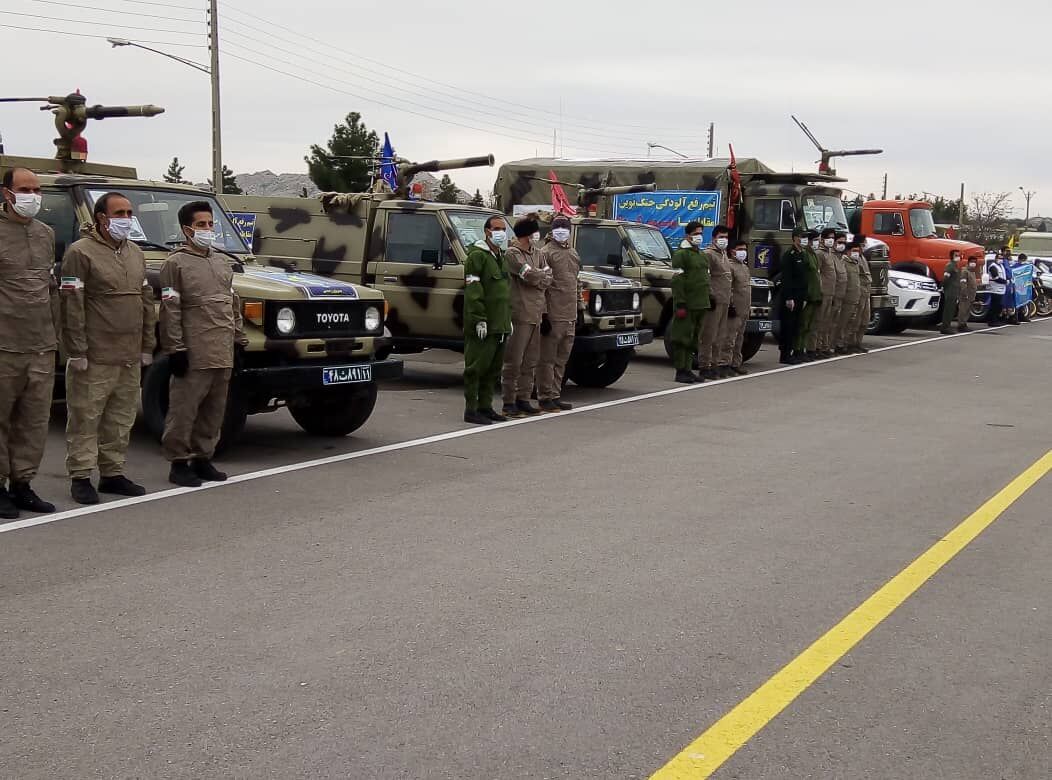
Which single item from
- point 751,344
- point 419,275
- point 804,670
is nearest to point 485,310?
point 419,275

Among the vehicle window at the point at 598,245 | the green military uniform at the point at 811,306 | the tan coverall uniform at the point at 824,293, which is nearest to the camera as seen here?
the vehicle window at the point at 598,245

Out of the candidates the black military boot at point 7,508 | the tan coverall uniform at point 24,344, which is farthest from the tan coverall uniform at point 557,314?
the black military boot at point 7,508

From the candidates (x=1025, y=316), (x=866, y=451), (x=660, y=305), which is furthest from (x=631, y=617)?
(x=1025, y=316)

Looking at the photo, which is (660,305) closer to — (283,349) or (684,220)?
(684,220)

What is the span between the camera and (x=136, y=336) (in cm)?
758

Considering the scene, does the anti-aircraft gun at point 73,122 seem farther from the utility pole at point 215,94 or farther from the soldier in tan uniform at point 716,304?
the utility pole at point 215,94

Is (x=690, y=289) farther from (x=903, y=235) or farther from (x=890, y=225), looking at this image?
(x=903, y=235)

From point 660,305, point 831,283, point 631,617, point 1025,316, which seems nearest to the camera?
point 631,617

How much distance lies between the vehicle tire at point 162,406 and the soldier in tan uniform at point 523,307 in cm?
311

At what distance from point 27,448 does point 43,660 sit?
267cm

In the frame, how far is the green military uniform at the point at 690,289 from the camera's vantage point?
1429 cm

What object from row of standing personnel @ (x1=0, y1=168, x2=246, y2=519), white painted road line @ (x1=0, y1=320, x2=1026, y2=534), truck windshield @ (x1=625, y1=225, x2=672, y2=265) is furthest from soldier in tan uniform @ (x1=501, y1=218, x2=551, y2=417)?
truck windshield @ (x1=625, y1=225, x2=672, y2=265)

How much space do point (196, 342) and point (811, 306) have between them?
462 inches

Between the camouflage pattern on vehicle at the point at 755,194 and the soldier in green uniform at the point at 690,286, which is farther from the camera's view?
the camouflage pattern on vehicle at the point at 755,194
